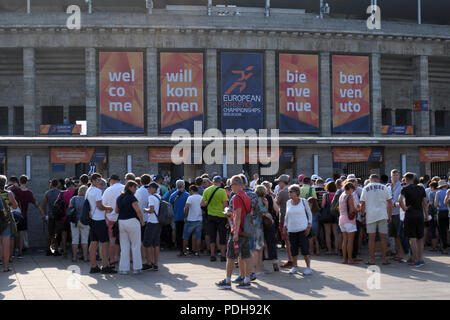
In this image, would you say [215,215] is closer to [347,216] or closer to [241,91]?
[347,216]

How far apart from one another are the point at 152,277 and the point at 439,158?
18424mm

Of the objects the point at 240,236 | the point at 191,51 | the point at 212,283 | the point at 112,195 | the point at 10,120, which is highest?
the point at 191,51

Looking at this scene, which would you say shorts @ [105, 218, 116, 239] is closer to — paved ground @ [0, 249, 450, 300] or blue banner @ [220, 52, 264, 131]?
paved ground @ [0, 249, 450, 300]

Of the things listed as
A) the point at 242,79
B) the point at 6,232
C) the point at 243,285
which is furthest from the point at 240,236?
the point at 242,79

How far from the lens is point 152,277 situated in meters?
11.3

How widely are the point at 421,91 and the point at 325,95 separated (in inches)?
309

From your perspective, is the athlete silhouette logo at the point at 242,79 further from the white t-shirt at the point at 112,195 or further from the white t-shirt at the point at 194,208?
the white t-shirt at the point at 112,195

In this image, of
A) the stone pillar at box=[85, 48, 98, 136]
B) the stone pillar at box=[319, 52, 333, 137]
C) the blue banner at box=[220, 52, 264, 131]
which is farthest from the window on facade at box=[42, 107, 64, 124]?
the stone pillar at box=[319, 52, 333, 137]

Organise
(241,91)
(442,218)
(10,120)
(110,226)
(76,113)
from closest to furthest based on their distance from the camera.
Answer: (110,226)
(442,218)
(241,91)
(10,120)
(76,113)

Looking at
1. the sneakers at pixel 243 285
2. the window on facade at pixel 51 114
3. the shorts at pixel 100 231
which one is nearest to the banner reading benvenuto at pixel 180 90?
the window on facade at pixel 51 114

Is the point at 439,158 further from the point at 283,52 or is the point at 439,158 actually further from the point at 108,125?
the point at 108,125

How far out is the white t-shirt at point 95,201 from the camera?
1175 cm

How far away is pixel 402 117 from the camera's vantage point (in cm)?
4419
